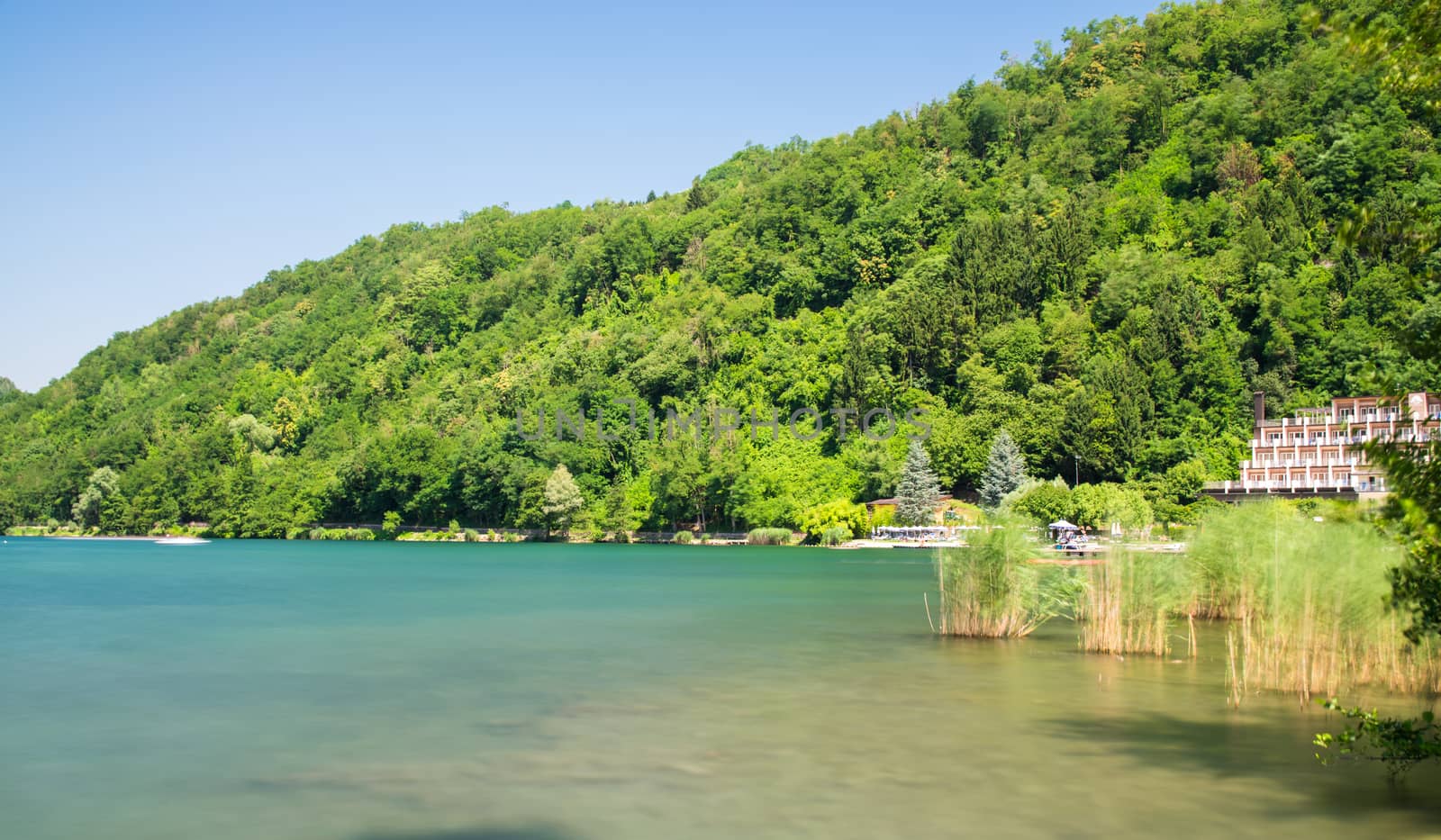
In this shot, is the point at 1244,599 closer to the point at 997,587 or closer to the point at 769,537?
the point at 997,587

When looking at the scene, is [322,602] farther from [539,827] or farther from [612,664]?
[539,827]

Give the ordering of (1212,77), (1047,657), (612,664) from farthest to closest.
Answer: (1212,77)
(612,664)
(1047,657)

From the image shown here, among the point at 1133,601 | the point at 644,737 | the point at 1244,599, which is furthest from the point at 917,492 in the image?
the point at 644,737

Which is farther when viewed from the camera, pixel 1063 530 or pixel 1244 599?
pixel 1063 530

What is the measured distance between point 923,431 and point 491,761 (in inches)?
3126

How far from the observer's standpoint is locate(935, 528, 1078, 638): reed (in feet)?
80.2

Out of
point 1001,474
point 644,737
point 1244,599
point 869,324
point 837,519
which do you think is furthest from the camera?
point 869,324

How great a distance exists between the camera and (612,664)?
25422 mm

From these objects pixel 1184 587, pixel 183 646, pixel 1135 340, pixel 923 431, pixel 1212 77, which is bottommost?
pixel 183 646

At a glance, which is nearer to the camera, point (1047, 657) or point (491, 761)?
point (491, 761)

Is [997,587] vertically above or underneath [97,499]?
underneath

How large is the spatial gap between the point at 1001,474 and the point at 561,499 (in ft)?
126

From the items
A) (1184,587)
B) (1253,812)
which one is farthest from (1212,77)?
(1253,812)

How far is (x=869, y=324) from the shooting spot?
346ft
